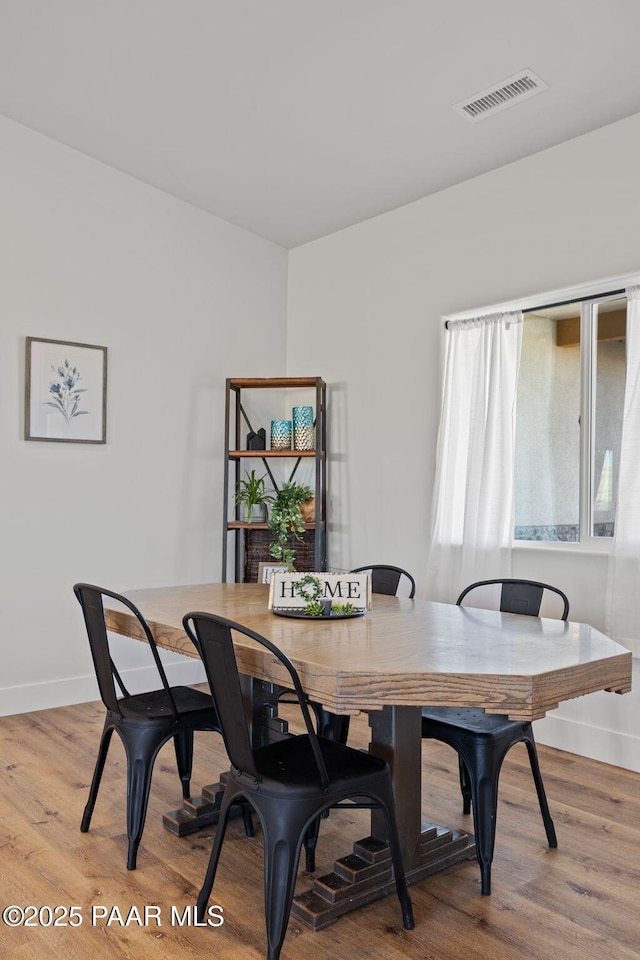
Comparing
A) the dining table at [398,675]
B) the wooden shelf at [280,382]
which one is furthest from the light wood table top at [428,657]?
the wooden shelf at [280,382]

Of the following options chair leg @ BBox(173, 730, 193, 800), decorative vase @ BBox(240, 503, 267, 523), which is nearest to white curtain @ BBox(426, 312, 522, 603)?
decorative vase @ BBox(240, 503, 267, 523)

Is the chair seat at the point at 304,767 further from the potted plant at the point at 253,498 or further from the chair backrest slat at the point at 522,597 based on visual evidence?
the potted plant at the point at 253,498

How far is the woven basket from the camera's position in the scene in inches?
185

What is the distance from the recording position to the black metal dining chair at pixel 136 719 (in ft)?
7.67

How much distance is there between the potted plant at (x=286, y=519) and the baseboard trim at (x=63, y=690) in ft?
3.22

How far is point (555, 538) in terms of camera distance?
3.68 meters

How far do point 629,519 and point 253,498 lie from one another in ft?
7.48

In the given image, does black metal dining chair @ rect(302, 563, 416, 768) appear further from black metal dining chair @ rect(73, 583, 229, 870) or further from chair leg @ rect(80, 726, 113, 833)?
chair leg @ rect(80, 726, 113, 833)

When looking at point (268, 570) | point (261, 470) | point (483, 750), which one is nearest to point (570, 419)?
point (268, 570)

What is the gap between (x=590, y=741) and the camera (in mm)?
3420

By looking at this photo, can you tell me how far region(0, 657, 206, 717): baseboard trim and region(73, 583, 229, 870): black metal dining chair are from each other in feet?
5.23

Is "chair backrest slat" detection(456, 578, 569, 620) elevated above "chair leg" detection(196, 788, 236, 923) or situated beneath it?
Result: elevated above

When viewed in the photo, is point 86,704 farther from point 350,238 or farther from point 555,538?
point 350,238

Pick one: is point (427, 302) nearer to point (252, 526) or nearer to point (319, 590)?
point (252, 526)
